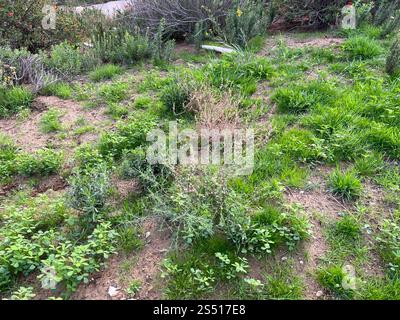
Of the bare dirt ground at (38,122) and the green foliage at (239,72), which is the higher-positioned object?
the green foliage at (239,72)

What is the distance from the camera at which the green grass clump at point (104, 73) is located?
5504mm

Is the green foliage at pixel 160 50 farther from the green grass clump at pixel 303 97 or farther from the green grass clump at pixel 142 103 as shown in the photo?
the green grass clump at pixel 303 97

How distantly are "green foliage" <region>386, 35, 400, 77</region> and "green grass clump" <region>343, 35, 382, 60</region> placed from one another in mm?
428

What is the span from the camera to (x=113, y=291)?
262 centimetres

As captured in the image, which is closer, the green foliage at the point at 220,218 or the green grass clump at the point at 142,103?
the green foliage at the point at 220,218

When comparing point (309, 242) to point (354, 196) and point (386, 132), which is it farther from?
point (386, 132)

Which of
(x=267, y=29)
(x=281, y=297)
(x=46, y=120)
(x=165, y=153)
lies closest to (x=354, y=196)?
(x=281, y=297)

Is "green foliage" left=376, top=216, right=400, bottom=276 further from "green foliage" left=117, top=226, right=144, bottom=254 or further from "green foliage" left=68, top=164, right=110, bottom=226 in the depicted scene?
"green foliage" left=68, top=164, right=110, bottom=226

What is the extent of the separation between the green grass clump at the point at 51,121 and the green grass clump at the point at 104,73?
1.05 m

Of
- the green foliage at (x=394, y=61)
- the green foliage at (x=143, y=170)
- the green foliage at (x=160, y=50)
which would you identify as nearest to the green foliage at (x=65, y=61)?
the green foliage at (x=160, y=50)

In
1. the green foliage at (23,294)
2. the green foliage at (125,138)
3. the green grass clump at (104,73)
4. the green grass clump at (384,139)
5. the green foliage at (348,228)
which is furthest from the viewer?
the green grass clump at (104,73)

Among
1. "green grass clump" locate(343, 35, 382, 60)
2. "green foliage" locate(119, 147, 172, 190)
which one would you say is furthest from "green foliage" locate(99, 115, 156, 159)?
"green grass clump" locate(343, 35, 382, 60)

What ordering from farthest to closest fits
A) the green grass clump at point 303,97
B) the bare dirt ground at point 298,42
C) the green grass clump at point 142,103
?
the bare dirt ground at point 298,42, the green grass clump at point 142,103, the green grass clump at point 303,97

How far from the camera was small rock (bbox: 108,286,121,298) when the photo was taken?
8.53 ft
